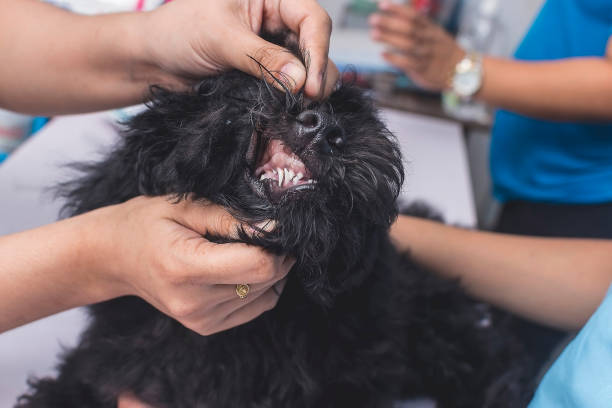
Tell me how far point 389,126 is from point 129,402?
632 mm

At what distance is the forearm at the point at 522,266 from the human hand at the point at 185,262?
1.54 ft

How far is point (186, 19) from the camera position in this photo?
0.77m

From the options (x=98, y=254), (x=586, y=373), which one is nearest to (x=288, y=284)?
(x=98, y=254)

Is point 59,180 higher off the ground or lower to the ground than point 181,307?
lower

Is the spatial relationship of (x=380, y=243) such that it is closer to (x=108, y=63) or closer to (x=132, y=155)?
(x=132, y=155)

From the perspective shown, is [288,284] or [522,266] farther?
[522,266]

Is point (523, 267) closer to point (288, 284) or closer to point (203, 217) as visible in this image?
point (288, 284)

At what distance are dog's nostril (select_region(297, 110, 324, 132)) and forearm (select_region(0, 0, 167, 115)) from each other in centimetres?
42

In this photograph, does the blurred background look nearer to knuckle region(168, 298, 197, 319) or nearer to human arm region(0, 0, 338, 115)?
human arm region(0, 0, 338, 115)

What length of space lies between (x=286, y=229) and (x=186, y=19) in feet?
1.37

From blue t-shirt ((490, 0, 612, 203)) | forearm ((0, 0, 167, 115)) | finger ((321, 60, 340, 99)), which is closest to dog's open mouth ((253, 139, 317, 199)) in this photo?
finger ((321, 60, 340, 99))

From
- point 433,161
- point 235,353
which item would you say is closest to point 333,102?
point 235,353

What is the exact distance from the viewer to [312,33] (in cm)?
69

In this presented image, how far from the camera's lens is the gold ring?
631mm
